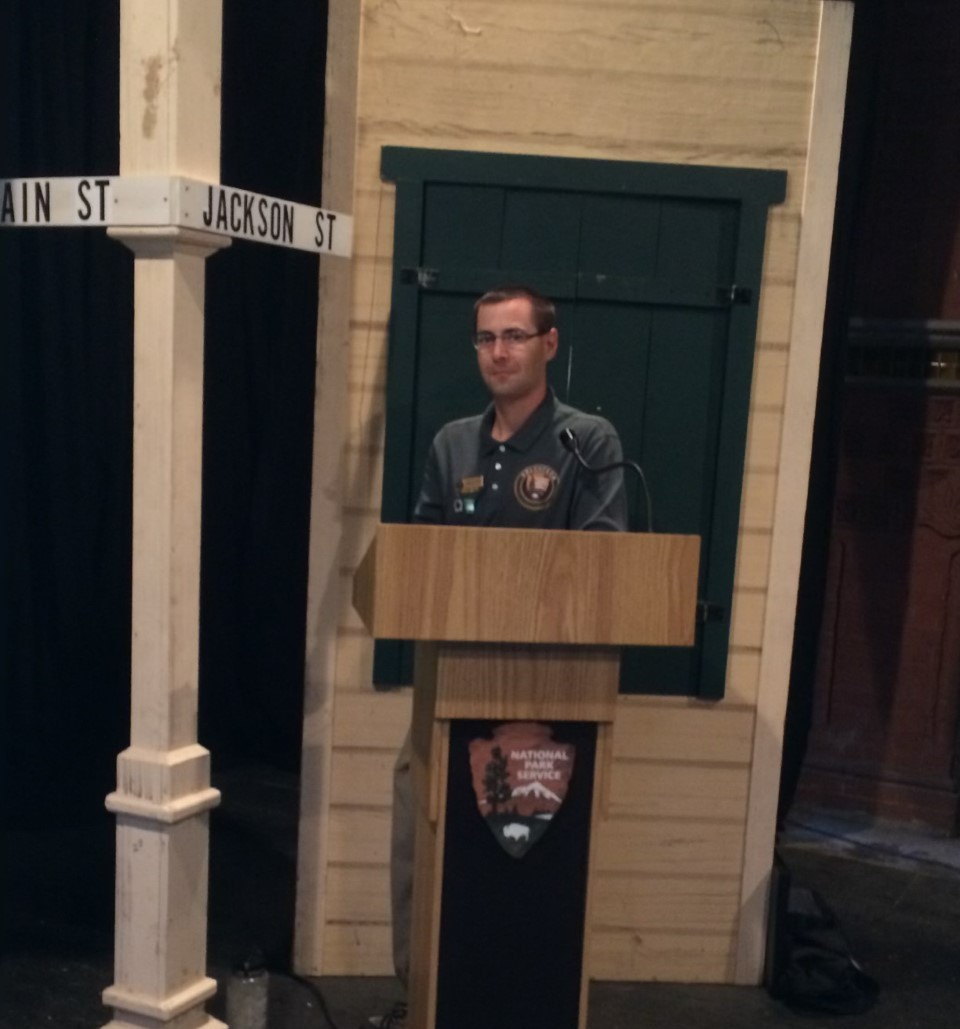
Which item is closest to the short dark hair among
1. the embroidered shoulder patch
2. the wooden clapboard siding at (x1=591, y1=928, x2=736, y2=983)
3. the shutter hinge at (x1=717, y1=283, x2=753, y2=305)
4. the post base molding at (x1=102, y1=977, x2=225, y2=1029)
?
the embroidered shoulder patch

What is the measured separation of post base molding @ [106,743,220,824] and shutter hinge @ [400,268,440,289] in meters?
1.12

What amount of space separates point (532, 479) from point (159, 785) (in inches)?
33.1

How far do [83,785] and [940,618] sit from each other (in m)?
2.82

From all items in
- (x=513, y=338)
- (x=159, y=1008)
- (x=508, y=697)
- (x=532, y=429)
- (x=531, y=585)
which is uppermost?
(x=513, y=338)

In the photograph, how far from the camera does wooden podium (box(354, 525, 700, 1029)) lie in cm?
185

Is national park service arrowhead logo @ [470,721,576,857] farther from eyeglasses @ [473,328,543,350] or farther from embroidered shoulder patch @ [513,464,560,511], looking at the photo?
eyeglasses @ [473,328,543,350]

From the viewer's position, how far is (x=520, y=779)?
199 cm

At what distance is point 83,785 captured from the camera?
3684 mm

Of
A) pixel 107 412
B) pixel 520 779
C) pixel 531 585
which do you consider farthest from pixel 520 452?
pixel 107 412

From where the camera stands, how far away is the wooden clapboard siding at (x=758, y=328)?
8.38 feet

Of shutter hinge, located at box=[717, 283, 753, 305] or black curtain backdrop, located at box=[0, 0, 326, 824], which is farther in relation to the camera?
black curtain backdrop, located at box=[0, 0, 326, 824]

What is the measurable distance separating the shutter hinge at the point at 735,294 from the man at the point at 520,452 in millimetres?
603

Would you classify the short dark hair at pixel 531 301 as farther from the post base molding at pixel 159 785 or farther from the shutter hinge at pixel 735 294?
the post base molding at pixel 159 785

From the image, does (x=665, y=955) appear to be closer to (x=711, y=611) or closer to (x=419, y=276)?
(x=711, y=611)
